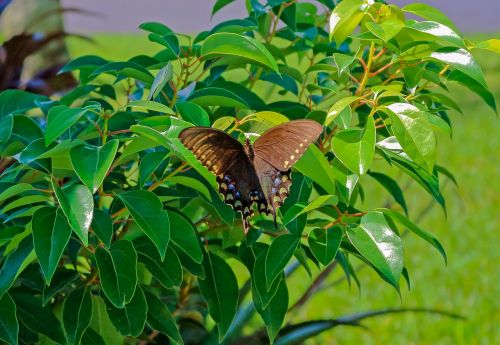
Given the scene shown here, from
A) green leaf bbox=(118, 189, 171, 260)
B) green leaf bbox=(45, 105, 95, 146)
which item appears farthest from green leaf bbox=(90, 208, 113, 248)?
green leaf bbox=(45, 105, 95, 146)

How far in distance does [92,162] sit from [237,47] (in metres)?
0.27

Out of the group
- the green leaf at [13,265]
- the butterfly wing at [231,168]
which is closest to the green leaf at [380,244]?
the butterfly wing at [231,168]

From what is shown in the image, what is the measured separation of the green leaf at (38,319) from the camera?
1438mm

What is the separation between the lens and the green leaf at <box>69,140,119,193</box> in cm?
108

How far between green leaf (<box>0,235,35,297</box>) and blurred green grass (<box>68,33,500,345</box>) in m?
0.91

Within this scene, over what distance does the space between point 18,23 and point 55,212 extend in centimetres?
203

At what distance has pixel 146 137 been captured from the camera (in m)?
1.15

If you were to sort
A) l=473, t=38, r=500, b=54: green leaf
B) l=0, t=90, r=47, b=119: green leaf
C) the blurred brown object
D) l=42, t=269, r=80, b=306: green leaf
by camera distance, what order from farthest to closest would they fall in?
the blurred brown object → l=0, t=90, r=47, b=119: green leaf → l=42, t=269, r=80, b=306: green leaf → l=473, t=38, r=500, b=54: green leaf

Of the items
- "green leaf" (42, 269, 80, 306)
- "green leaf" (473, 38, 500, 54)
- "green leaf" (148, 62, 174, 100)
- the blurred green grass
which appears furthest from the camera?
the blurred green grass

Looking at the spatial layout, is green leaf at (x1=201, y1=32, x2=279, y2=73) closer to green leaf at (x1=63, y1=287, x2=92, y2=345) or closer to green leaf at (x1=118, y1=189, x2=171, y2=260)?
green leaf at (x1=118, y1=189, x2=171, y2=260)

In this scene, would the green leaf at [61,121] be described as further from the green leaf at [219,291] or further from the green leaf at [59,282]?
the green leaf at [219,291]

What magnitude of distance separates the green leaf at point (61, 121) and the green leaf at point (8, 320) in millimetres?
358

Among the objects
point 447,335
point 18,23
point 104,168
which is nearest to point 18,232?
point 104,168

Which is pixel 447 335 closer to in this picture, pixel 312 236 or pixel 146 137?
pixel 312 236
